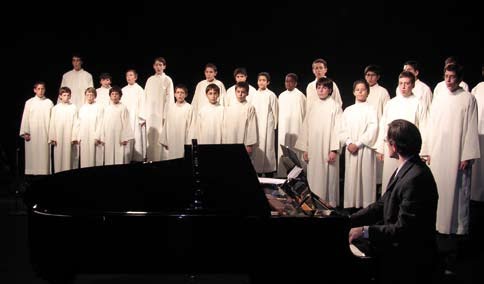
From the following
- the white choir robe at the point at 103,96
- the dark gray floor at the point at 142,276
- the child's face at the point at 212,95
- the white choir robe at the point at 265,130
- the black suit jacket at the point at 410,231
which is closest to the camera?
the black suit jacket at the point at 410,231

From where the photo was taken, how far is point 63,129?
8.23m

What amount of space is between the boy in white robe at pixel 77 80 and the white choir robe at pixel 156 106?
3.13 feet

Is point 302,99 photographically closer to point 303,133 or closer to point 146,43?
point 303,133

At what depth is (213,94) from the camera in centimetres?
722

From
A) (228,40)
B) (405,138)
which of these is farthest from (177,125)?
(405,138)

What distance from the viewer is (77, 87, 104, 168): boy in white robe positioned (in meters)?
8.10

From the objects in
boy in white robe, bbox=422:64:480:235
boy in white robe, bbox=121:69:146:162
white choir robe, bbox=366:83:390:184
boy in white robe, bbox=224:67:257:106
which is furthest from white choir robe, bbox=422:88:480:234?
boy in white robe, bbox=121:69:146:162

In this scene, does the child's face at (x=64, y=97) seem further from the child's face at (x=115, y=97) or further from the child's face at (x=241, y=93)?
the child's face at (x=241, y=93)

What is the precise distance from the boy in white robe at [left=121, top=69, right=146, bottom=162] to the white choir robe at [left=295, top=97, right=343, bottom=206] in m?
3.07

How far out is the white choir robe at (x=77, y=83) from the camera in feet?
29.6

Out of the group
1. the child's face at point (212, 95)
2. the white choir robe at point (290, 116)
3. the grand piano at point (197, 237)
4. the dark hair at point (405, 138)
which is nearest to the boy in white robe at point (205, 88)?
the white choir robe at point (290, 116)

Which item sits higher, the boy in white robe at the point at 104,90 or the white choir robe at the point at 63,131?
the boy in white robe at the point at 104,90

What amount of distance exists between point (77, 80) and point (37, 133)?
117cm

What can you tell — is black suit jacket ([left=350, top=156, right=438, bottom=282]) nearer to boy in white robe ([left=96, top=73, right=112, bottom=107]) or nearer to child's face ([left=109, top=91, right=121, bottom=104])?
child's face ([left=109, top=91, right=121, bottom=104])
